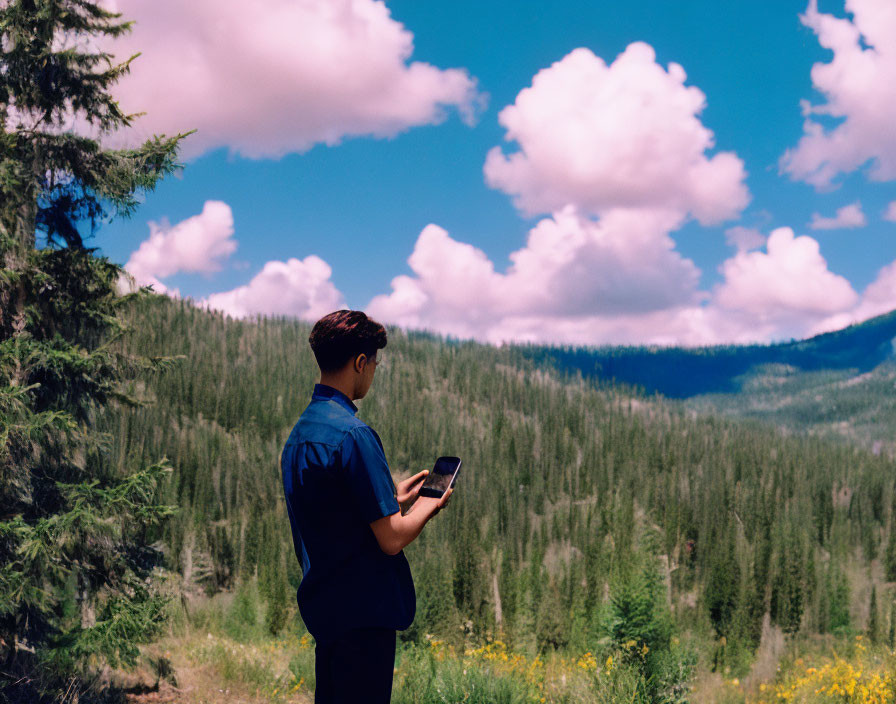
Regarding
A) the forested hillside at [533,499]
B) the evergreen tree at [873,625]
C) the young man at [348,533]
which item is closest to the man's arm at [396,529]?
the young man at [348,533]

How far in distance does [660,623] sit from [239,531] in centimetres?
3808

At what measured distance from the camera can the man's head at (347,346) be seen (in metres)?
3.45

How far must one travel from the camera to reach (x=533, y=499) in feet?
249

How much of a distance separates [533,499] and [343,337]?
74.6 meters

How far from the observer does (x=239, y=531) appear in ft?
163

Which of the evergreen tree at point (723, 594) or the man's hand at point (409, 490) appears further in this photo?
the evergreen tree at point (723, 594)

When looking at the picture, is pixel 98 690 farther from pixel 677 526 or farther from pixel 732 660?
pixel 677 526

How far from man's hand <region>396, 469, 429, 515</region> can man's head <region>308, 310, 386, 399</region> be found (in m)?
0.58

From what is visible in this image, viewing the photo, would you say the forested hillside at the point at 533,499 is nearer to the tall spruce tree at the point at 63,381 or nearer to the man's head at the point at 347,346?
the tall spruce tree at the point at 63,381

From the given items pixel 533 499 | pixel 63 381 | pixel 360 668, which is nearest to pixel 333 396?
pixel 360 668

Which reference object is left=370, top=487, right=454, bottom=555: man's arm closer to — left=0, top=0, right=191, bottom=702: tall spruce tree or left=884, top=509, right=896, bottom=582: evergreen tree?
left=0, top=0, right=191, bottom=702: tall spruce tree

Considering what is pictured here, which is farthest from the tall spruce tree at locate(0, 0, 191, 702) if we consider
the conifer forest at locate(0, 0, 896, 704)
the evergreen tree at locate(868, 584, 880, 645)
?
the evergreen tree at locate(868, 584, 880, 645)

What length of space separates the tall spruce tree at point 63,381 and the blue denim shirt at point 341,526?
7.50m

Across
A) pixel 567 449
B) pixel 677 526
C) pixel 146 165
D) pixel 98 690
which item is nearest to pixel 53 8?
pixel 146 165
